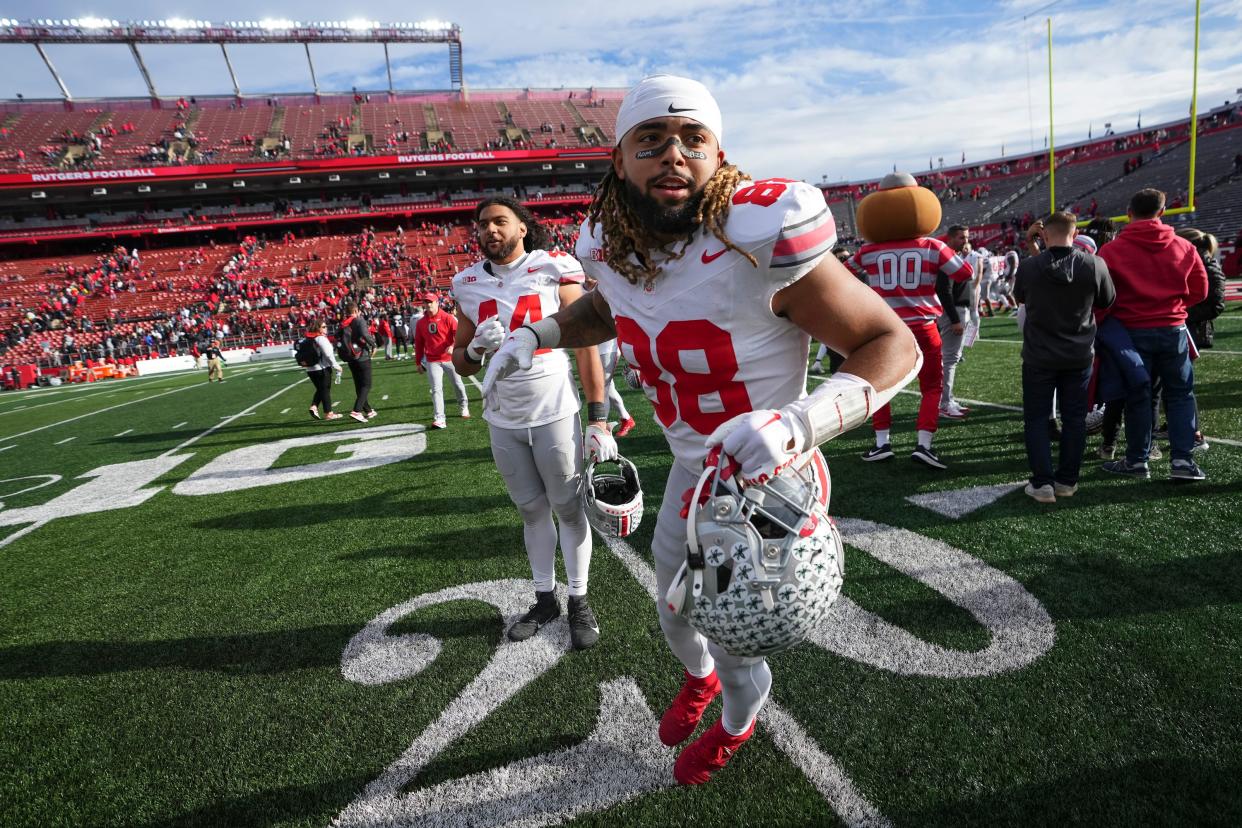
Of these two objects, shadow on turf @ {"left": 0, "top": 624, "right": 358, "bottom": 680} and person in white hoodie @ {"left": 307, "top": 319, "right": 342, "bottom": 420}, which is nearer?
Result: shadow on turf @ {"left": 0, "top": 624, "right": 358, "bottom": 680}

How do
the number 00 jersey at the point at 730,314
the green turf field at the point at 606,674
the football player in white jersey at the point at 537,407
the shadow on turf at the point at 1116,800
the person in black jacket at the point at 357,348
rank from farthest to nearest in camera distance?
the person in black jacket at the point at 357,348 → the football player in white jersey at the point at 537,407 → the green turf field at the point at 606,674 → the shadow on turf at the point at 1116,800 → the number 00 jersey at the point at 730,314

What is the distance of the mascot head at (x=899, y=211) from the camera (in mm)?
4980

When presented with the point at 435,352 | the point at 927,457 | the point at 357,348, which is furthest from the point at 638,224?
the point at 357,348

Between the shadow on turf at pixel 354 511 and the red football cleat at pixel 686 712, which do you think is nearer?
the red football cleat at pixel 686 712

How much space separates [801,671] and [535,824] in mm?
1273

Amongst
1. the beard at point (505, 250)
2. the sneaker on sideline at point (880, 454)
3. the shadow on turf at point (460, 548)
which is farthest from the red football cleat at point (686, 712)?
the sneaker on sideline at point (880, 454)

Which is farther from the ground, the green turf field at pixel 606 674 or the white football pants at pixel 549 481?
the white football pants at pixel 549 481

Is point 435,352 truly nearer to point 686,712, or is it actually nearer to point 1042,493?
point 1042,493

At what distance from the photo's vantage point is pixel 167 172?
42156 mm

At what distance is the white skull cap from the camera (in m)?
1.72

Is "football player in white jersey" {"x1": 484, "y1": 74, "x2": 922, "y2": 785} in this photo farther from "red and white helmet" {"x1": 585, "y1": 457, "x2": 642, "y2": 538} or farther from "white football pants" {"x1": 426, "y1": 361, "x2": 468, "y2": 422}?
"white football pants" {"x1": 426, "y1": 361, "x2": 468, "y2": 422}

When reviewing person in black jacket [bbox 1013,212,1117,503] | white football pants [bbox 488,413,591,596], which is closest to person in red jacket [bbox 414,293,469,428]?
white football pants [bbox 488,413,591,596]

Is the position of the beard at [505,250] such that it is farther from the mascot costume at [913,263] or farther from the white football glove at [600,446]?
the mascot costume at [913,263]

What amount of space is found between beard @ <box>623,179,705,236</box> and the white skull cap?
0.67 ft
